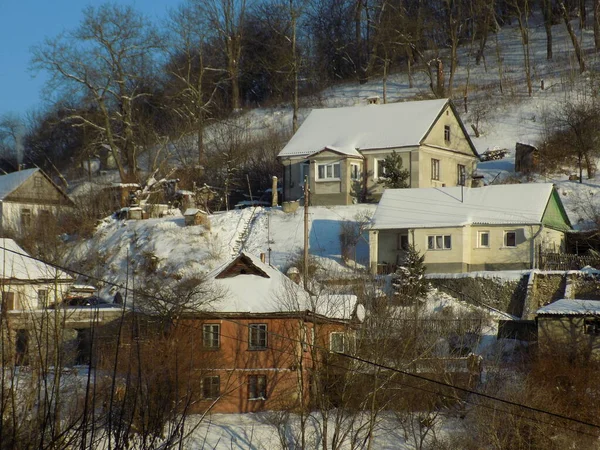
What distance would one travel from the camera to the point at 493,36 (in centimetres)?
7962

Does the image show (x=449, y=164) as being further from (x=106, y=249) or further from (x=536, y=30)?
(x=536, y=30)

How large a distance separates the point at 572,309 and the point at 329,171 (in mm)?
20734

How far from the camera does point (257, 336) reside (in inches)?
1281

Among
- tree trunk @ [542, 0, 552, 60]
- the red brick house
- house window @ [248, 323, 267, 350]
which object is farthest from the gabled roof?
tree trunk @ [542, 0, 552, 60]

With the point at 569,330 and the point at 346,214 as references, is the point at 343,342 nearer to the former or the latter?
the point at 569,330

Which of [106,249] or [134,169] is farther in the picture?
[134,169]

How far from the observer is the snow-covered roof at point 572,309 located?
30.8m

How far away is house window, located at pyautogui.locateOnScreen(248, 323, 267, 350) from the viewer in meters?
32.4

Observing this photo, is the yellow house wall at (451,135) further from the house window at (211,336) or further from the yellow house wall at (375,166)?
the house window at (211,336)

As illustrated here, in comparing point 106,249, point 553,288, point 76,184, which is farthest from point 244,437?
point 76,184

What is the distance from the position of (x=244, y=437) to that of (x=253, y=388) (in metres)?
2.79

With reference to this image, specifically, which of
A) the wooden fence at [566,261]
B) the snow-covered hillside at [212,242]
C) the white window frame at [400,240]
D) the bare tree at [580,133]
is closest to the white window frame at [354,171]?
the snow-covered hillside at [212,242]

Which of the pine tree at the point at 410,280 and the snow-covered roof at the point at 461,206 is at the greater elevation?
the snow-covered roof at the point at 461,206

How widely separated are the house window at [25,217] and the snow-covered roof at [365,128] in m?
15.3
